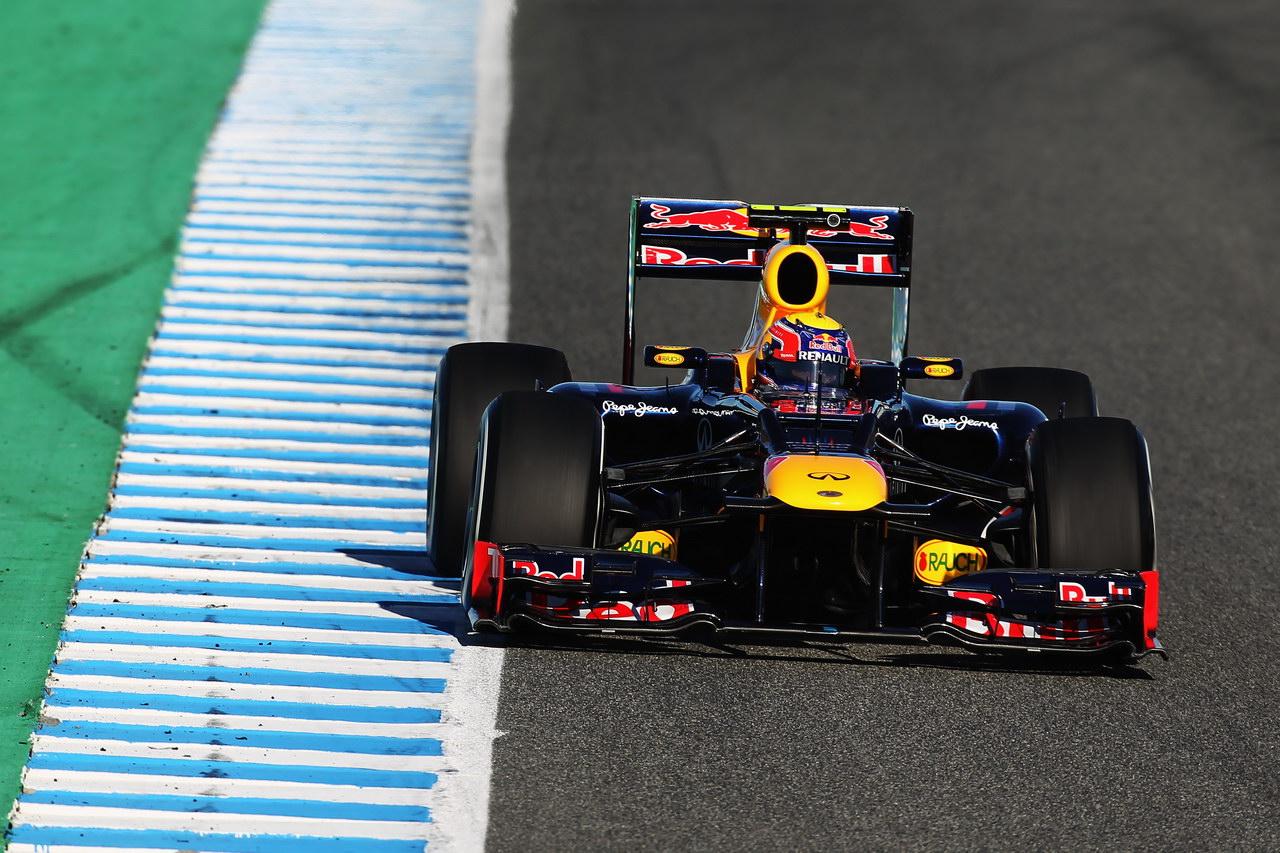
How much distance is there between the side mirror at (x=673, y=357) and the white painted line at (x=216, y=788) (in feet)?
9.97

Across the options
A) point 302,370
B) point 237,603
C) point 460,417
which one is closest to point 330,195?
point 302,370

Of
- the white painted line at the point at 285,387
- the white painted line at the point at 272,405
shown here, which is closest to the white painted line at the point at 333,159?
the white painted line at the point at 285,387

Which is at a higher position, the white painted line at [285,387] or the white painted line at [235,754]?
the white painted line at [285,387]

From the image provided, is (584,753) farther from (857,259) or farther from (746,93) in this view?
(746,93)

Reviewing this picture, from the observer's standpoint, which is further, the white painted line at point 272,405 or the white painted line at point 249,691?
the white painted line at point 272,405

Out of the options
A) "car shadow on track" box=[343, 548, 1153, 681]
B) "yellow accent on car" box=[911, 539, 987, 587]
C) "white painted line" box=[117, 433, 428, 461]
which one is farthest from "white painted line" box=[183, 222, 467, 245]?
"yellow accent on car" box=[911, 539, 987, 587]

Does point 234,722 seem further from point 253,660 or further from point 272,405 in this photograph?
point 272,405

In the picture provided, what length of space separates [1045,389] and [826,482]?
2.73 m

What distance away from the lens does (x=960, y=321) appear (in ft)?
47.9

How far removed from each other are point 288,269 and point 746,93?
6405 millimetres

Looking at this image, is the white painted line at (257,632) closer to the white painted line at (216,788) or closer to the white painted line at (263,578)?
the white painted line at (263,578)

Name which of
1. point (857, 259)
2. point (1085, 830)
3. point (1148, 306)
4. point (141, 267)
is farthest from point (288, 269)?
point (1085, 830)

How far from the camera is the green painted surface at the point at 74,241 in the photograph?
31.0ft

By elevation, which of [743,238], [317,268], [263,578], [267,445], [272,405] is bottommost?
[263,578]
